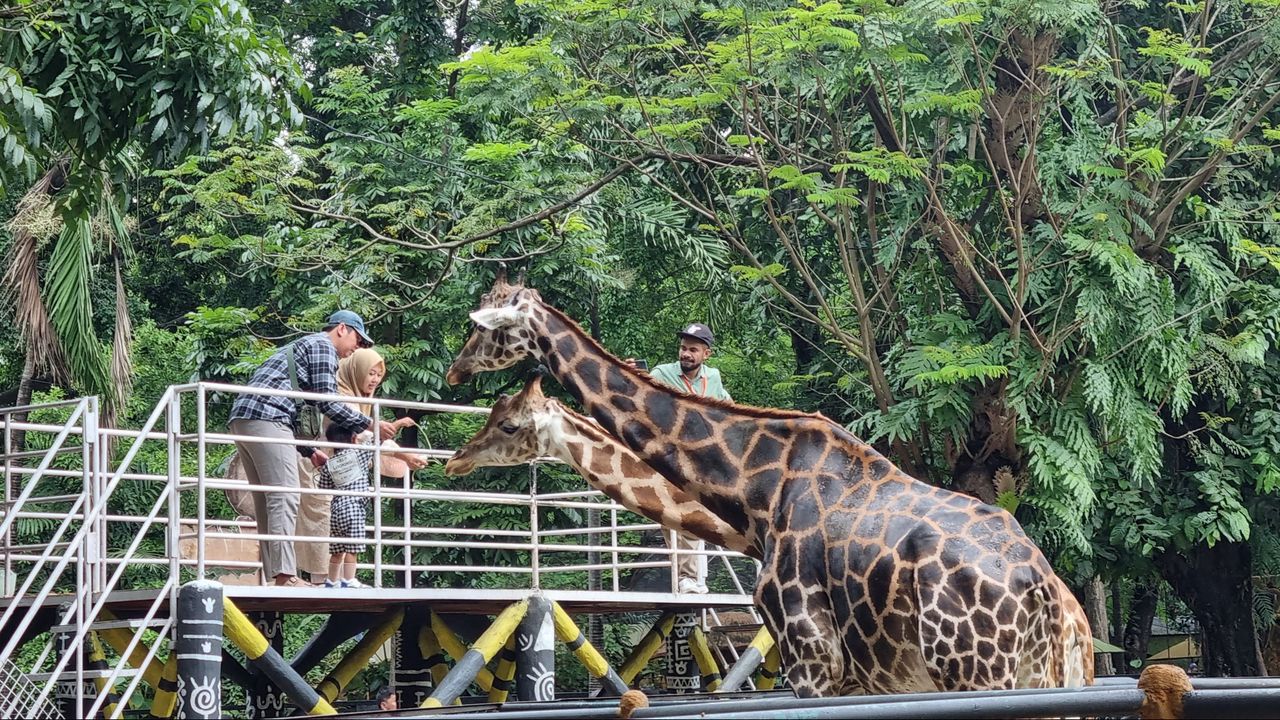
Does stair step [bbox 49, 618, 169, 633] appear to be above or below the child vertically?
below

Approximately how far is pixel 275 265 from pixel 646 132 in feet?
16.1

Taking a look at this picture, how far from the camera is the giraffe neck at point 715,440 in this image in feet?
28.1

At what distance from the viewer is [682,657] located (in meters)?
14.8

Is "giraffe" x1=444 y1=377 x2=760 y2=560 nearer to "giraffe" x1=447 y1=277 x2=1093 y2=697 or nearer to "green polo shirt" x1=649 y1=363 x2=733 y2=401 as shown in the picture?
"giraffe" x1=447 y1=277 x2=1093 y2=697

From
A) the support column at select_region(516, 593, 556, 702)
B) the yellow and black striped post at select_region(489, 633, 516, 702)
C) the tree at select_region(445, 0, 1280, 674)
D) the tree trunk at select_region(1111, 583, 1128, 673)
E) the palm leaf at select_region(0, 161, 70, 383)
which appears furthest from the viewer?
the tree trunk at select_region(1111, 583, 1128, 673)

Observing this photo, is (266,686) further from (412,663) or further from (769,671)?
(769,671)

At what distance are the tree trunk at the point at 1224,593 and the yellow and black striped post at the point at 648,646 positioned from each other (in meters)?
7.63

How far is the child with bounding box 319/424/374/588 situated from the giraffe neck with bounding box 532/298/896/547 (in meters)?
1.90

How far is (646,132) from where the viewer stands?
16.5m

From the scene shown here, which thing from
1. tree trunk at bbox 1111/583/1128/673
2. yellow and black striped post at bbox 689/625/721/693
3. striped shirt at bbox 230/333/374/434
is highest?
striped shirt at bbox 230/333/374/434

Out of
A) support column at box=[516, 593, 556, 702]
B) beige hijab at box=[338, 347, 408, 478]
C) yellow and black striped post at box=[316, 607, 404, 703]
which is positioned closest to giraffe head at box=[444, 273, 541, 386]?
beige hijab at box=[338, 347, 408, 478]

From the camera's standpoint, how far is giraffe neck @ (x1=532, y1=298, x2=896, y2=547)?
8.55 metres

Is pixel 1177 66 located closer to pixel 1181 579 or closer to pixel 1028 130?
pixel 1028 130

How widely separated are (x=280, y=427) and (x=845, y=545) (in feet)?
12.4
